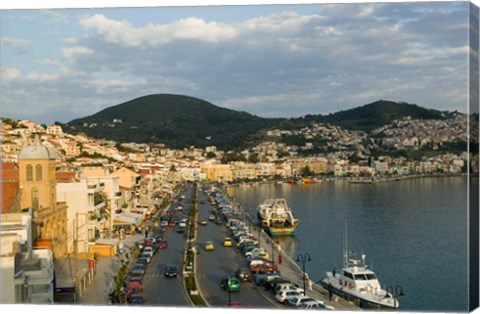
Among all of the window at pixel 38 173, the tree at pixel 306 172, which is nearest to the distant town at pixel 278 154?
the tree at pixel 306 172

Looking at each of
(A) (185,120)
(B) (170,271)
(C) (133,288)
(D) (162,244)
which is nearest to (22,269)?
(C) (133,288)

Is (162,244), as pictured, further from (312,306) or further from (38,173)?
(312,306)

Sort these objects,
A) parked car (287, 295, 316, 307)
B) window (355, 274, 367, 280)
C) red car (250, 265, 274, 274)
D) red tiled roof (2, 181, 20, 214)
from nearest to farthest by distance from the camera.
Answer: parked car (287, 295, 316, 307) → red tiled roof (2, 181, 20, 214) → window (355, 274, 367, 280) → red car (250, 265, 274, 274)

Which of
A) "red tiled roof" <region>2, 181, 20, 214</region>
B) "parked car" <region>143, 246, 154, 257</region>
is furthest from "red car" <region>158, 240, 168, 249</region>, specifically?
"red tiled roof" <region>2, 181, 20, 214</region>

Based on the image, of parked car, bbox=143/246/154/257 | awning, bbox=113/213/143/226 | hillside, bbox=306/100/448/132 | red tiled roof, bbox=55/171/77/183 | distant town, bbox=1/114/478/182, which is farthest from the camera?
hillside, bbox=306/100/448/132

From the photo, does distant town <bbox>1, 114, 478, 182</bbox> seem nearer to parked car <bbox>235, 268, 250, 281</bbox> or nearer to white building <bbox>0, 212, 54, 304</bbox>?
parked car <bbox>235, 268, 250, 281</bbox>

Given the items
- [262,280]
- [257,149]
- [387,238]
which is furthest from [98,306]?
[257,149]

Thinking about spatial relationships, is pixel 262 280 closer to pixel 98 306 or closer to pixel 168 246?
pixel 98 306
